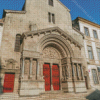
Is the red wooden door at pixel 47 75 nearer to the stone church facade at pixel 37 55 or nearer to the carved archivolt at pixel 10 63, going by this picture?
the stone church facade at pixel 37 55

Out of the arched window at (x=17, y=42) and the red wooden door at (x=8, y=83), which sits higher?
the arched window at (x=17, y=42)

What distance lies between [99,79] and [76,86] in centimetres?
634

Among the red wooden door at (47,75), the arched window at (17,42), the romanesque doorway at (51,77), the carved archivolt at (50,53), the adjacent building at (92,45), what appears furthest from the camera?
the adjacent building at (92,45)

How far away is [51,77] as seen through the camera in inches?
423

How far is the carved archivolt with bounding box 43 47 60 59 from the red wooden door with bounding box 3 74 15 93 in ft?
13.4

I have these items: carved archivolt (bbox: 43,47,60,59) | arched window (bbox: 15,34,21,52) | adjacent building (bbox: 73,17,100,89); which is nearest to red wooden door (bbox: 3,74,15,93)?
arched window (bbox: 15,34,21,52)

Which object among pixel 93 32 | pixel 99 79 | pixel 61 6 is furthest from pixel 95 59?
pixel 61 6

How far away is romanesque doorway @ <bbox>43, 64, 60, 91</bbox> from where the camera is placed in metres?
10.6

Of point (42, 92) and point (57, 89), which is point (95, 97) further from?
point (42, 92)

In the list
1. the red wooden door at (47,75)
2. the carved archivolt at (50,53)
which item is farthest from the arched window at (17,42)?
the red wooden door at (47,75)

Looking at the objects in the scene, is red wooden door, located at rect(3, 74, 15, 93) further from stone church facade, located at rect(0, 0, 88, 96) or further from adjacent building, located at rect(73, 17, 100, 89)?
adjacent building, located at rect(73, 17, 100, 89)

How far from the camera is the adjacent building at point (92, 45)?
14.3m

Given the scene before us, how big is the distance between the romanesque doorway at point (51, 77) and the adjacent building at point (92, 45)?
216 inches

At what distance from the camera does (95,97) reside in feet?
30.1
